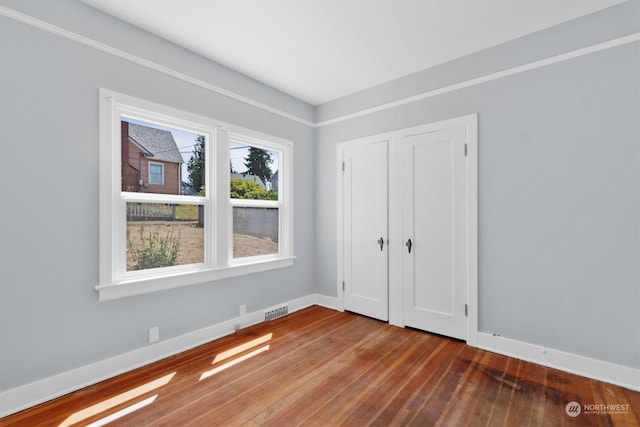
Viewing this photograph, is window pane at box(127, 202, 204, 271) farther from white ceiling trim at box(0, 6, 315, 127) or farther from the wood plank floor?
white ceiling trim at box(0, 6, 315, 127)

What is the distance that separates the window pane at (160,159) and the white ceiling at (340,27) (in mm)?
855

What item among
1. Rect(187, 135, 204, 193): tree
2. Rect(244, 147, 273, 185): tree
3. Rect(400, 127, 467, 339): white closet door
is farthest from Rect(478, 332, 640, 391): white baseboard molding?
Rect(187, 135, 204, 193): tree

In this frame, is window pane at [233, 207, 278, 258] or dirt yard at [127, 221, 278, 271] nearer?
dirt yard at [127, 221, 278, 271]

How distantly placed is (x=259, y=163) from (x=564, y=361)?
3570 mm

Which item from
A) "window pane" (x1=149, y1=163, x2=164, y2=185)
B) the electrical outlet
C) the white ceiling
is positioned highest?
the white ceiling

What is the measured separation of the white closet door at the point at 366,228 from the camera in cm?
366

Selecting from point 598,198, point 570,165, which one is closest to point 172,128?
point 570,165

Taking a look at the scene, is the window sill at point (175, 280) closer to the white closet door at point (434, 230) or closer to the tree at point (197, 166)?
the tree at point (197, 166)

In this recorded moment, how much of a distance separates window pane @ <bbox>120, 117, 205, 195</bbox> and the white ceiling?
2.80 ft

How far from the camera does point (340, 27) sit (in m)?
2.58

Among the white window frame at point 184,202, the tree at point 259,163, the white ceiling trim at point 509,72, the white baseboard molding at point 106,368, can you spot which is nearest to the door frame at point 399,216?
the white ceiling trim at point 509,72

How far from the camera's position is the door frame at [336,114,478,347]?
2.95 metres

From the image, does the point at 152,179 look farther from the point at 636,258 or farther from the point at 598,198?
the point at 636,258

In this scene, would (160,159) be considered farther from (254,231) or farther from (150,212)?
(254,231)
